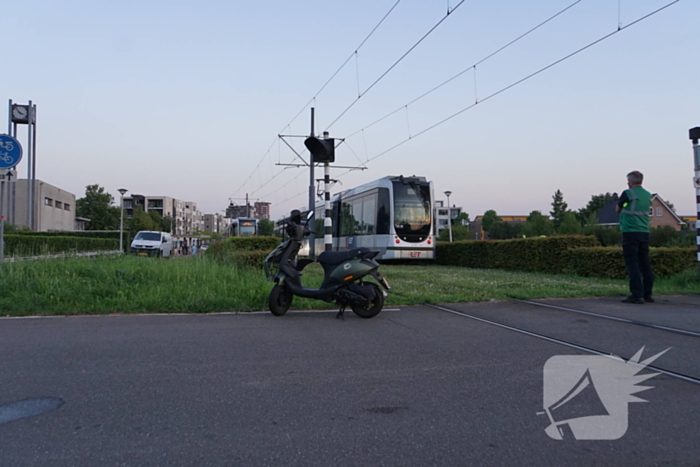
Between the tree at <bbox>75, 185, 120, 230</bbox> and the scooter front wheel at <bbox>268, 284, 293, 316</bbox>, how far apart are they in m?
87.6

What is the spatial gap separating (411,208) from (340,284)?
13.6 meters

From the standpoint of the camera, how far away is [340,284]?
7.30 m

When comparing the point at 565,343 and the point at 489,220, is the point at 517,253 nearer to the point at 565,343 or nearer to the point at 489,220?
the point at 565,343

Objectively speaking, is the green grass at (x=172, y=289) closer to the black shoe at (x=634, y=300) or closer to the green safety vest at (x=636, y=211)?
the black shoe at (x=634, y=300)

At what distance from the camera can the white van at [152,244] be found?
31828mm

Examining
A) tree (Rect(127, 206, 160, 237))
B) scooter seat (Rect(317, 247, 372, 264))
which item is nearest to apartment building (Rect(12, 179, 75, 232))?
tree (Rect(127, 206, 160, 237))

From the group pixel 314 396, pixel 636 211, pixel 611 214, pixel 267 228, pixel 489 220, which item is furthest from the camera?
pixel 489 220

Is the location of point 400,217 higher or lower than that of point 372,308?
higher

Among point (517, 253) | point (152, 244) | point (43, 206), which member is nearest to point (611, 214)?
point (152, 244)

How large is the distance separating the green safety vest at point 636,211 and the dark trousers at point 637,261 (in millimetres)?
114

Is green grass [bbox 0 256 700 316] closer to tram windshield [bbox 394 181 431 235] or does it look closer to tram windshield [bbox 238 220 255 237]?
tram windshield [bbox 394 181 431 235]

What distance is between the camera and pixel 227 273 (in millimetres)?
10648

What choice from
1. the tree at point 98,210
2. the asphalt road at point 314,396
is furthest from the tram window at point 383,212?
the tree at point 98,210

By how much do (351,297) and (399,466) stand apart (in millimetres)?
4521
